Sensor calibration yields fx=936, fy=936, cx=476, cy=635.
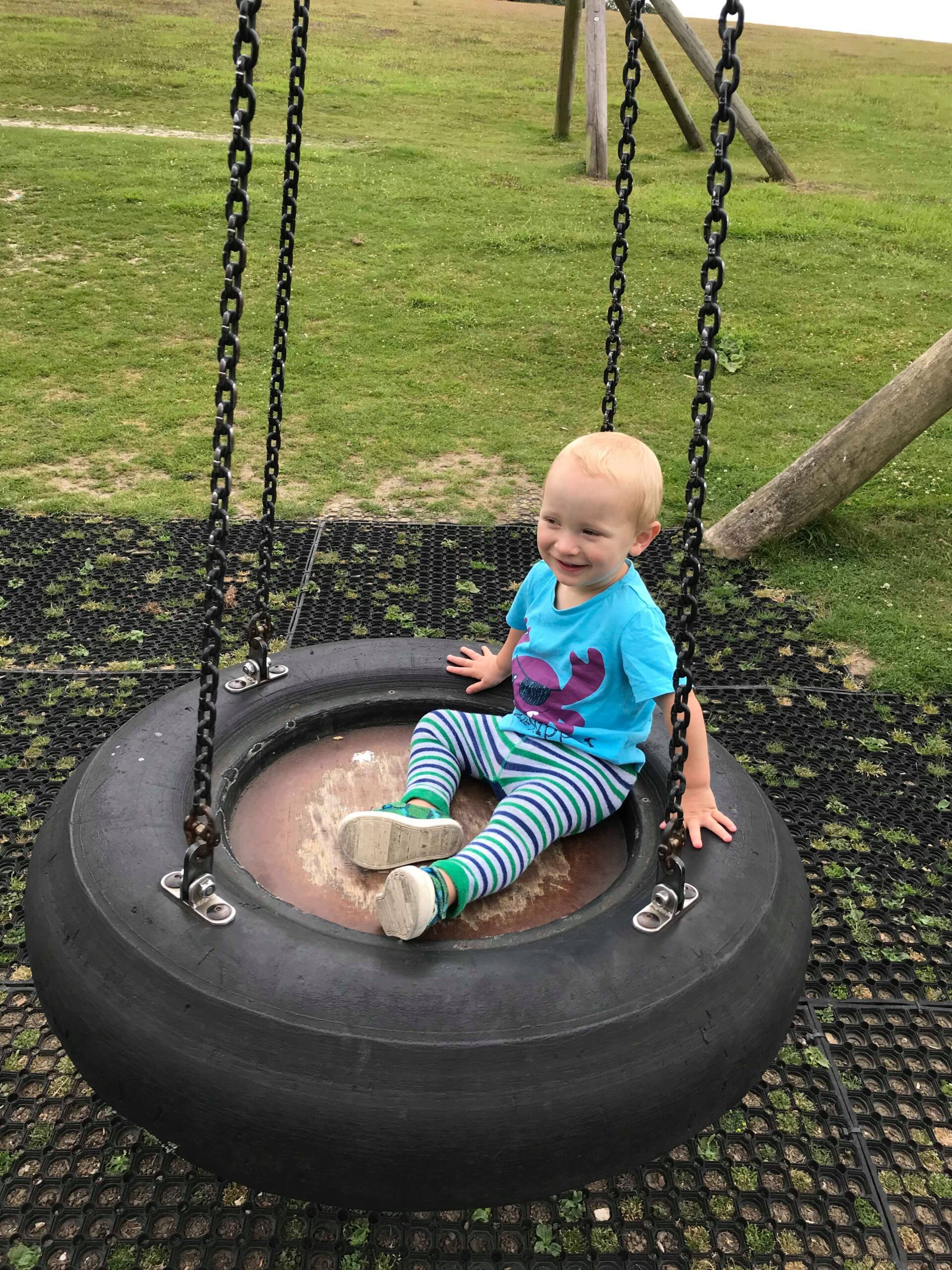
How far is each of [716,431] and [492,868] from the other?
5.52 metres

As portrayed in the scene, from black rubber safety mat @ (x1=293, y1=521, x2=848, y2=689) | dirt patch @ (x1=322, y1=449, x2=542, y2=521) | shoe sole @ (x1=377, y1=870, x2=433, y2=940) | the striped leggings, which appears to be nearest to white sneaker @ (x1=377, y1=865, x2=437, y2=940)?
shoe sole @ (x1=377, y1=870, x2=433, y2=940)

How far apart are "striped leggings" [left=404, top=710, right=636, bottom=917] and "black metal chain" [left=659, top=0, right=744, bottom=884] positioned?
1.22 feet

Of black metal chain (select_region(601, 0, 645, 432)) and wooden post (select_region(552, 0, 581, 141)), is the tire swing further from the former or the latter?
wooden post (select_region(552, 0, 581, 141))

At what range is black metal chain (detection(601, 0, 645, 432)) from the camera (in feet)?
6.31

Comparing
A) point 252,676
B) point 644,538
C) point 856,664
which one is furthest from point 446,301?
point 644,538

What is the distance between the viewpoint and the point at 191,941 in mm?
1687

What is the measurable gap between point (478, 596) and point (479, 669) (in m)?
1.78

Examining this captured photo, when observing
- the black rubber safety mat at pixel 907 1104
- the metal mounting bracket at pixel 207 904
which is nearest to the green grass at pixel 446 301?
the black rubber safety mat at pixel 907 1104

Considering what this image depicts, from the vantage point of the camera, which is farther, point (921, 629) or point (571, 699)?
point (921, 629)

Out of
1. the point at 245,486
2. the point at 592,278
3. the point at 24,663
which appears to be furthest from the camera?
the point at 592,278

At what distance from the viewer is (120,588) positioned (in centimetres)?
445

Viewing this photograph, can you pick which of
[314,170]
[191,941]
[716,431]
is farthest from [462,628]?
[314,170]

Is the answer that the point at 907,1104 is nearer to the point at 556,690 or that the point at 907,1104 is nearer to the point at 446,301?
the point at 556,690

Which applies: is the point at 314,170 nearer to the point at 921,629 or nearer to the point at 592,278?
the point at 592,278
